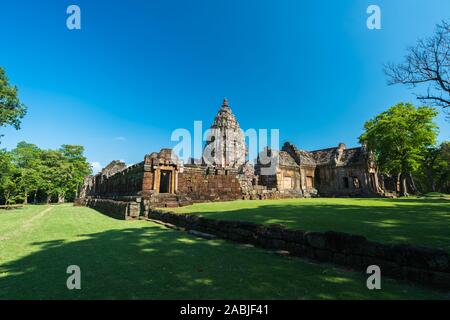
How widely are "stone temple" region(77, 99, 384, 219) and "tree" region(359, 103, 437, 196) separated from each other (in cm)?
369

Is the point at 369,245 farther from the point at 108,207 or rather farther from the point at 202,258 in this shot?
the point at 108,207

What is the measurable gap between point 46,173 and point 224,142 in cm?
2916

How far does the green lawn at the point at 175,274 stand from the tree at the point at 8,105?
76.8 feet

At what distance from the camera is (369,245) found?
12.9ft

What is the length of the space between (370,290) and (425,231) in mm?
2556

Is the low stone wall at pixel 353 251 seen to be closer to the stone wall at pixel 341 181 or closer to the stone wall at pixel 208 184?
the stone wall at pixel 208 184

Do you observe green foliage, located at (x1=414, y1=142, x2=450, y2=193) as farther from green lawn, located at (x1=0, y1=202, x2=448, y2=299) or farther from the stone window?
green lawn, located at (x1=0, y1=202, x2=448, y2=299)

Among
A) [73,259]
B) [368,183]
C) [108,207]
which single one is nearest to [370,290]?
[73,259]

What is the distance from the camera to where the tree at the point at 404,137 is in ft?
79.5

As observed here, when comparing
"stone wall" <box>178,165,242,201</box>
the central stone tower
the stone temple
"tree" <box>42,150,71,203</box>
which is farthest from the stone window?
"tree" <box>42,150,71,203</box>

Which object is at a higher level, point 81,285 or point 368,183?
point 368,183

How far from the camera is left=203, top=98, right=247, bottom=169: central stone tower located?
43.5 m

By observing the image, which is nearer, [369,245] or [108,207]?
[369,245]

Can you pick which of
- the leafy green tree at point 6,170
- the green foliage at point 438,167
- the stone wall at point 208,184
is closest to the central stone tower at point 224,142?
the stone wall at point 208,184
